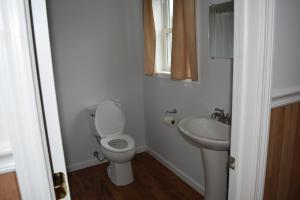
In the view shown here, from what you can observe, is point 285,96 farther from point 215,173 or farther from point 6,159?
point 6,159

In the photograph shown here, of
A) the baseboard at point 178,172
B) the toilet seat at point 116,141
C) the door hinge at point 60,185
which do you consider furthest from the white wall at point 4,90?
the baseboard at point 178,172

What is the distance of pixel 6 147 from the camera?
1.89 feet

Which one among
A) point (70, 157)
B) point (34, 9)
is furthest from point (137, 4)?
point (34, 9)

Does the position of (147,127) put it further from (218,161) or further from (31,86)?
(31,86)

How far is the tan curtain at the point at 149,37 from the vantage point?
8.02 ft

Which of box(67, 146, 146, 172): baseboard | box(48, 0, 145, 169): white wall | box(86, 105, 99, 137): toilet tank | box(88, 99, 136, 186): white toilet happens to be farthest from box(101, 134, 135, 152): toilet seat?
box(67, 146, 146, 172): baseboard

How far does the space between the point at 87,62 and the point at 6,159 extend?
2.07 meters

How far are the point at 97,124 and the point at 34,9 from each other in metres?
2.05

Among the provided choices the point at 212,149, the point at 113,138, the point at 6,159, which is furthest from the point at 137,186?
the point at 6,159

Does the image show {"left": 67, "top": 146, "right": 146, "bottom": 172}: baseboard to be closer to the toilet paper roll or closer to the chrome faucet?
the toilet paper roll

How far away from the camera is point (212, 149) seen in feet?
4.94

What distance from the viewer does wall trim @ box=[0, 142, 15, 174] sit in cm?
57

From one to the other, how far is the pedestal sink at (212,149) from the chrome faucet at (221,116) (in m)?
0.04

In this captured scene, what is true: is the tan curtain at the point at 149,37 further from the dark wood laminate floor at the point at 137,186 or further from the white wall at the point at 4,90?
the white wall at the point at 4,90
